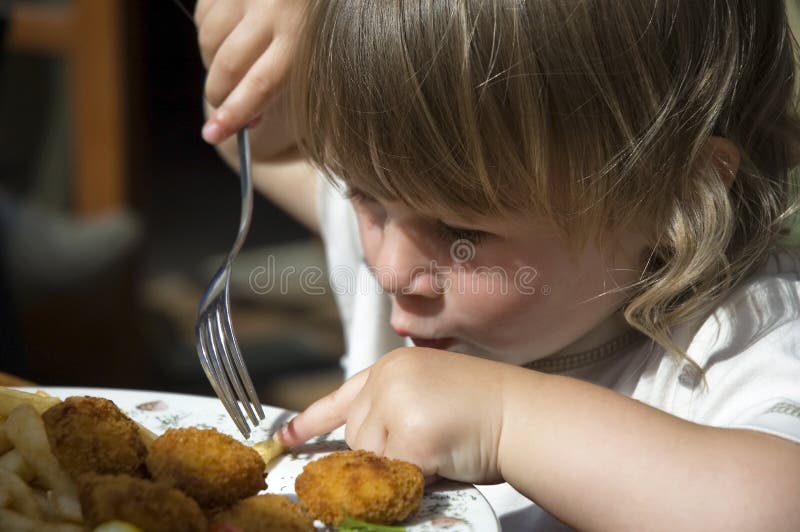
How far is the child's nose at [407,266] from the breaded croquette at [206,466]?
306 mm

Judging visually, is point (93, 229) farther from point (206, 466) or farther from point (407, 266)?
point (206, 466)

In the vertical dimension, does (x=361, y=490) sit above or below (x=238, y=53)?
below

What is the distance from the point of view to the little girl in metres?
0.86

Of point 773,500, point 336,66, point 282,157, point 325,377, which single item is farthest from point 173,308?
point 773,500

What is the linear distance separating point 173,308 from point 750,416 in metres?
2.86

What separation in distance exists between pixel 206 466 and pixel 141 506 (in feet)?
0.27

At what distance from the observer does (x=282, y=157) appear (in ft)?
5.43

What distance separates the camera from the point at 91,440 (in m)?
0.77

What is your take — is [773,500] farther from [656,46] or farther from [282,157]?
[282,157]

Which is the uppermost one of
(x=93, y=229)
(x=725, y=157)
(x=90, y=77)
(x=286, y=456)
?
(x=725, y=157)

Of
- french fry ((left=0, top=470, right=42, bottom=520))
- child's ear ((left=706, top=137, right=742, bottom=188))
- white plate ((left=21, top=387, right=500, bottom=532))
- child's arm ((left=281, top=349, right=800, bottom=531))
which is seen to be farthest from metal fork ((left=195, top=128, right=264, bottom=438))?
child's ear ((left=706, top=137, right=742, bottom=188))

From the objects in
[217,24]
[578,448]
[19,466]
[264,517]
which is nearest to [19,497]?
[19,466]

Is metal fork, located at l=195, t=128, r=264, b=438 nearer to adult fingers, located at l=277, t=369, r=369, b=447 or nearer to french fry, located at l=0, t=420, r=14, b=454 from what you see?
adult fingers, located at l=277, t=369, r=369, b=447

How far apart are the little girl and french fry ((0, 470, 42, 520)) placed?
0.81ft
